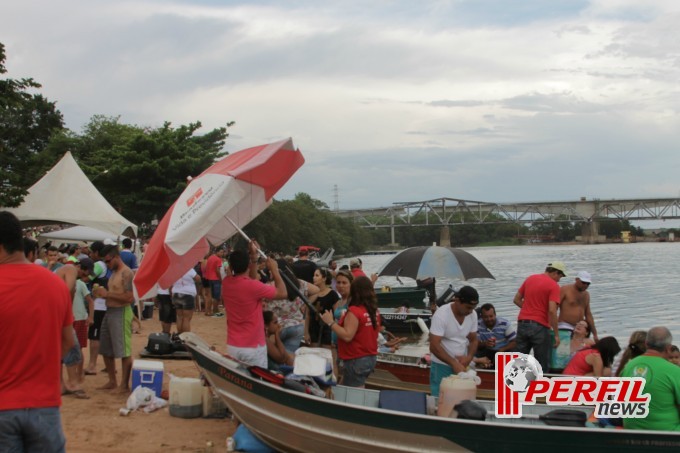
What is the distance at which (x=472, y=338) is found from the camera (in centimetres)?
739

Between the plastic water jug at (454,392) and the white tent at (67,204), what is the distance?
1327 centimetres

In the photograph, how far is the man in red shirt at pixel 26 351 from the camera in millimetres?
3666

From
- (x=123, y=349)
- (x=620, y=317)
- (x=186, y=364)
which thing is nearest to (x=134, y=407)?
(x=123, y=349)

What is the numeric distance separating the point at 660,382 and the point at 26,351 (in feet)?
14.1

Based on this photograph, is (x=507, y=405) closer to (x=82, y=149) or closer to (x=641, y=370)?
(x=641, y=370)

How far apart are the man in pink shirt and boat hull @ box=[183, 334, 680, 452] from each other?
0.25 metres

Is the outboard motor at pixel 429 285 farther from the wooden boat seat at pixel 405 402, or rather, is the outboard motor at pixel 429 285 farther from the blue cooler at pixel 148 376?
the wooden boat seat at pixel 405 402

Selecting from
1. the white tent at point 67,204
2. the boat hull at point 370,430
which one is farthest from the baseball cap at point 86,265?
the white tent at point 67,204

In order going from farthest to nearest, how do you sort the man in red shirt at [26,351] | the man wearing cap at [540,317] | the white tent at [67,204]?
the white tent at [67,204] → the man wearing cap at [540,317] → the man in red shirt at [26,351]

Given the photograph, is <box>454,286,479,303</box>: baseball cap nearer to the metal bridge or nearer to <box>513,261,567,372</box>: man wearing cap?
<box>513,261,567,372</box>: man wearing cap

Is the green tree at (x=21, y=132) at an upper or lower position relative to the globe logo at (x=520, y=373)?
upper

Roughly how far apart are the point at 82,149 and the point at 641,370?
41.7m

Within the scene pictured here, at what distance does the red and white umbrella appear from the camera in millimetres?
6457

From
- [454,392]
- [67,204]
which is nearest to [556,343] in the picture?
[454,392]
